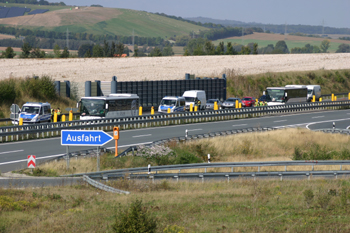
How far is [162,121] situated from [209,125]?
4076 mm

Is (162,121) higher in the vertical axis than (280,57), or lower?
lower

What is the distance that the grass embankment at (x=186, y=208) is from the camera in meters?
11.3

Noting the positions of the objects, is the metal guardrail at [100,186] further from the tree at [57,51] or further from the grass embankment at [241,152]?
the tree at [57,51]

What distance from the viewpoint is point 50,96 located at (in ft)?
149

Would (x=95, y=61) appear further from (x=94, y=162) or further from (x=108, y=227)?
(x=108, y=227)

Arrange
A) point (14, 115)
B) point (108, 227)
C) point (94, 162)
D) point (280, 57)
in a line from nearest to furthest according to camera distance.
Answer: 1. point (108, 227)
2. point (94, 162)
3. point (14, 115)
4. point (280, 57)

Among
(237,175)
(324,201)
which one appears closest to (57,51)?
(237,175)

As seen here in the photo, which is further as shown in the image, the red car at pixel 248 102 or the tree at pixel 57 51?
the tree at pixel 57 51

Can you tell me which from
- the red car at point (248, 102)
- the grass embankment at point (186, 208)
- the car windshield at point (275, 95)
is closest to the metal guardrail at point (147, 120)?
the car windshield at point (275, 95)

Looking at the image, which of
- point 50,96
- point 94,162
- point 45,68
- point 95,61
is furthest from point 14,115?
point 95,61

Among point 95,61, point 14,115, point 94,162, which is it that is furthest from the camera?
point 95,61

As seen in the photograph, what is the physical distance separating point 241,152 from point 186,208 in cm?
1679

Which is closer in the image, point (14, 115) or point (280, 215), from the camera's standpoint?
point (280, 215)

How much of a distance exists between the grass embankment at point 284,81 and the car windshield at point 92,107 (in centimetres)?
3267
